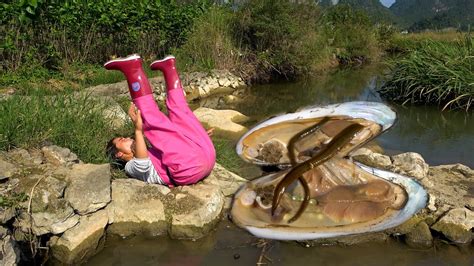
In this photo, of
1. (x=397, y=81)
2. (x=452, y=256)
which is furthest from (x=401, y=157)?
(x=397, y=81)

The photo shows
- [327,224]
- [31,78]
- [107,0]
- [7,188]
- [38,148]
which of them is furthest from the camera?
[107,0]

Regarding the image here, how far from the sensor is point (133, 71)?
3594mm

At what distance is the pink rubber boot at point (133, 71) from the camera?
140 inches

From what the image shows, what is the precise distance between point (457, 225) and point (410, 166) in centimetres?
110

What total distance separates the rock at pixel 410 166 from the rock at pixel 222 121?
2.49 meters

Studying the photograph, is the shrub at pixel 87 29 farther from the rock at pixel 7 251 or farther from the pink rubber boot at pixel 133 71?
the rock at pixel 7 251

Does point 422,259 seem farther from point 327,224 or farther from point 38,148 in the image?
point 38,148

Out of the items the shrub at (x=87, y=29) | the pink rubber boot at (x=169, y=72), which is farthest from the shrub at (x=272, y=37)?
the pink rubber boot at (x=169, y=72)

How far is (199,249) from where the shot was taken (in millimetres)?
3416

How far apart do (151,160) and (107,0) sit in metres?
8.36

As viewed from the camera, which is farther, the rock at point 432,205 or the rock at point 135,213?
the rock at point 432,205

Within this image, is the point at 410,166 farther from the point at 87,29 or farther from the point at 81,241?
the point at 87,29

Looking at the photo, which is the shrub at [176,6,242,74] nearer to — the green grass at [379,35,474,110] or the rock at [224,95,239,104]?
the rock at [224,95,239,104]

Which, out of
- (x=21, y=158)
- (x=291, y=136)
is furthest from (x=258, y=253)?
(x=21, y=158)
